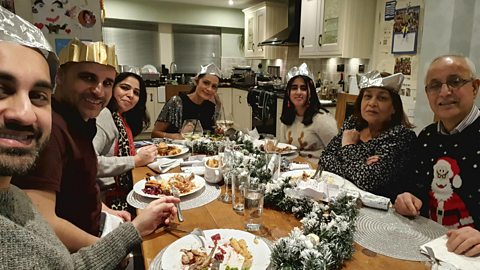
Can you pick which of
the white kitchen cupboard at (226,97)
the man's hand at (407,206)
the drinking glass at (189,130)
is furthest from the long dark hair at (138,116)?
the white kitchen cupboard at (226,97)

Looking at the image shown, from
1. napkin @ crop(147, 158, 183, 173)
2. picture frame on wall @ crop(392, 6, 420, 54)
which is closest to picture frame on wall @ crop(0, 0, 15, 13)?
napkin @ crop(147, 158, 183, 173)

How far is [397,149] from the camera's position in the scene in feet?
5.01

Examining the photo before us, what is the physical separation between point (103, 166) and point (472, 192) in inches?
68.1

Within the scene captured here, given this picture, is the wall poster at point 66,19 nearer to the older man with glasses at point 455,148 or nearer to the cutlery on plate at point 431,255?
the older man with glasses at point 455,148

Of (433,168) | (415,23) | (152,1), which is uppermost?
(152,1)

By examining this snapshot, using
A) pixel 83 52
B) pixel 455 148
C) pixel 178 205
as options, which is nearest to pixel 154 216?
pixel 178 205

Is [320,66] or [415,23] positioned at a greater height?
[415,23]

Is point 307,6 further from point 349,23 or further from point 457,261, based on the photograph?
point 457,261

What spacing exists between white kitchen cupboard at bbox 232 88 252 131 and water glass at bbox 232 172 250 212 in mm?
4181

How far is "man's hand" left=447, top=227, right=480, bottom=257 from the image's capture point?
863 millimetres

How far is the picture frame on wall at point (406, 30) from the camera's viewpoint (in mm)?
2975

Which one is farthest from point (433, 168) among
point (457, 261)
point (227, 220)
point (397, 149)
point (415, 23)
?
point (415, 23)

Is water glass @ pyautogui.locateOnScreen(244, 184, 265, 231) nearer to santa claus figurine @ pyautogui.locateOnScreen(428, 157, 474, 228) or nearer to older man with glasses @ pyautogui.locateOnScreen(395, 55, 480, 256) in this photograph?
older man with glasses @ pyautogui.locateOnScreen(395, 55, 480, 256)

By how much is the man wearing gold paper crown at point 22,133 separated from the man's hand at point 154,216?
28 cm
